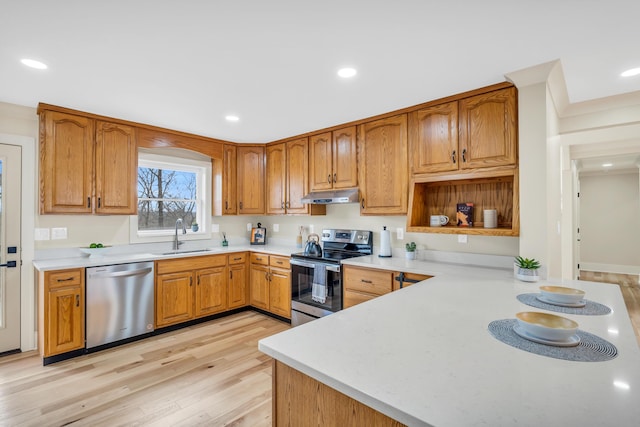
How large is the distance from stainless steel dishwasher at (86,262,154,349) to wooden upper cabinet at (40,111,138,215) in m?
0.68

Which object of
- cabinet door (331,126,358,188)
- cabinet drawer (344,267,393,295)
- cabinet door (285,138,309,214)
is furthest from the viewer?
cabinet door (285,138,309,214)

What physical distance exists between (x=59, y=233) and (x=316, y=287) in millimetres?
2705

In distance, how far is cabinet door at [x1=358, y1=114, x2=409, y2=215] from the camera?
3.13 m

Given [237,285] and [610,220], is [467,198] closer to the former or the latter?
[237,285]

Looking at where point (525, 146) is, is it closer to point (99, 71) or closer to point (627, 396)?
point (627, 396)

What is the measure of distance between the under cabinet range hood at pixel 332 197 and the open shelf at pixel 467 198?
2.09 ft

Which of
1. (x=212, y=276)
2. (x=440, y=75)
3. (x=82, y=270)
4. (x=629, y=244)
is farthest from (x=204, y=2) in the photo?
(x=629, y=244)

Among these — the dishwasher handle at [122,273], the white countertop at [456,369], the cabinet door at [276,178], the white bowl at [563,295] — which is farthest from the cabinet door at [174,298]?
the white bowl at [563,295]

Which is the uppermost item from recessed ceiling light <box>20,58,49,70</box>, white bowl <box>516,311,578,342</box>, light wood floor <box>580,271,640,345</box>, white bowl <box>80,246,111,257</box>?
recessed ceiling light <box>20,58,49,70</box>

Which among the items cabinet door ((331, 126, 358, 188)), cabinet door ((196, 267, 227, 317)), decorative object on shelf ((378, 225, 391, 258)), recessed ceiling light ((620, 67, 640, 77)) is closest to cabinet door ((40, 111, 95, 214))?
cabinet door ((196, 267, 227, 317))

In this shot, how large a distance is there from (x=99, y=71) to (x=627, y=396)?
3162 millimetres

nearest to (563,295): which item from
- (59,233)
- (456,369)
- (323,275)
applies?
(456,369)

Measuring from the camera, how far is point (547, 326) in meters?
1.13

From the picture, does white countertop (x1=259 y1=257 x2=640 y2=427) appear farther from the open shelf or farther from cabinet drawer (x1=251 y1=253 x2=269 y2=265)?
cabinet drawer (x1=251 y1=253 x2=269 y2=265)
